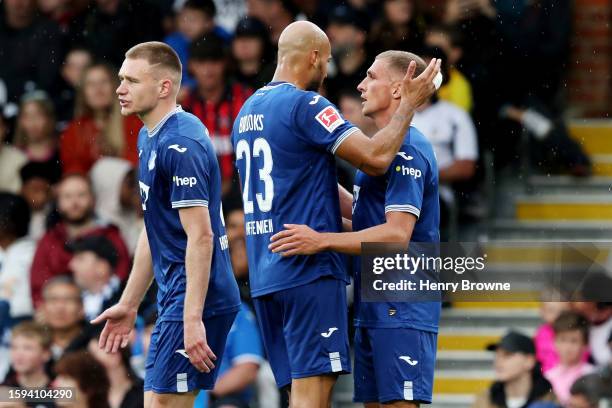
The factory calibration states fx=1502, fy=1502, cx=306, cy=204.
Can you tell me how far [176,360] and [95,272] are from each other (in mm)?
4132

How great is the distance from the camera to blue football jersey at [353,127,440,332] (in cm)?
762

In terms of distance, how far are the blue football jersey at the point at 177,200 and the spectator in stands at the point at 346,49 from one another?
13.9ft

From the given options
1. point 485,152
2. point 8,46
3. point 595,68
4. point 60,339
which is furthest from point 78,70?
point 595,68

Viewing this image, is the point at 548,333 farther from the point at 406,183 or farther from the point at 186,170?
the point at 186,170

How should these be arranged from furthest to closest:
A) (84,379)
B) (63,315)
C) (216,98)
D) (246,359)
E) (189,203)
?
(216,98)
(63,315)
(84,379)
(246,359)
(189,203)

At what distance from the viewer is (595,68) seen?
43.8ft

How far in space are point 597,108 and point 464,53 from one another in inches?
61.3

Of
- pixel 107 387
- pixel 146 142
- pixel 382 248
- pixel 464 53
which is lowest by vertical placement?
pixel 107 387

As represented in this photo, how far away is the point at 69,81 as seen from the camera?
13.2m

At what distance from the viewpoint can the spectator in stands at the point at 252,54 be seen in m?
A: 12.3

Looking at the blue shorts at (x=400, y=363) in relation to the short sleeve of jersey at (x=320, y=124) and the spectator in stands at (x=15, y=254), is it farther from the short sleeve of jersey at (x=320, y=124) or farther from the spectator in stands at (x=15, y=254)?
the spectator in stands at (x=15, y=254)

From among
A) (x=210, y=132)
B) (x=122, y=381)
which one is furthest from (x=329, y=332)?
(x=210, y=132)

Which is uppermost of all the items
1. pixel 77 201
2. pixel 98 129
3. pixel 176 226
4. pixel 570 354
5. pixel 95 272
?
pixel 98 129

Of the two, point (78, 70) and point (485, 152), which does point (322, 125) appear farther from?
point (78, 70)
